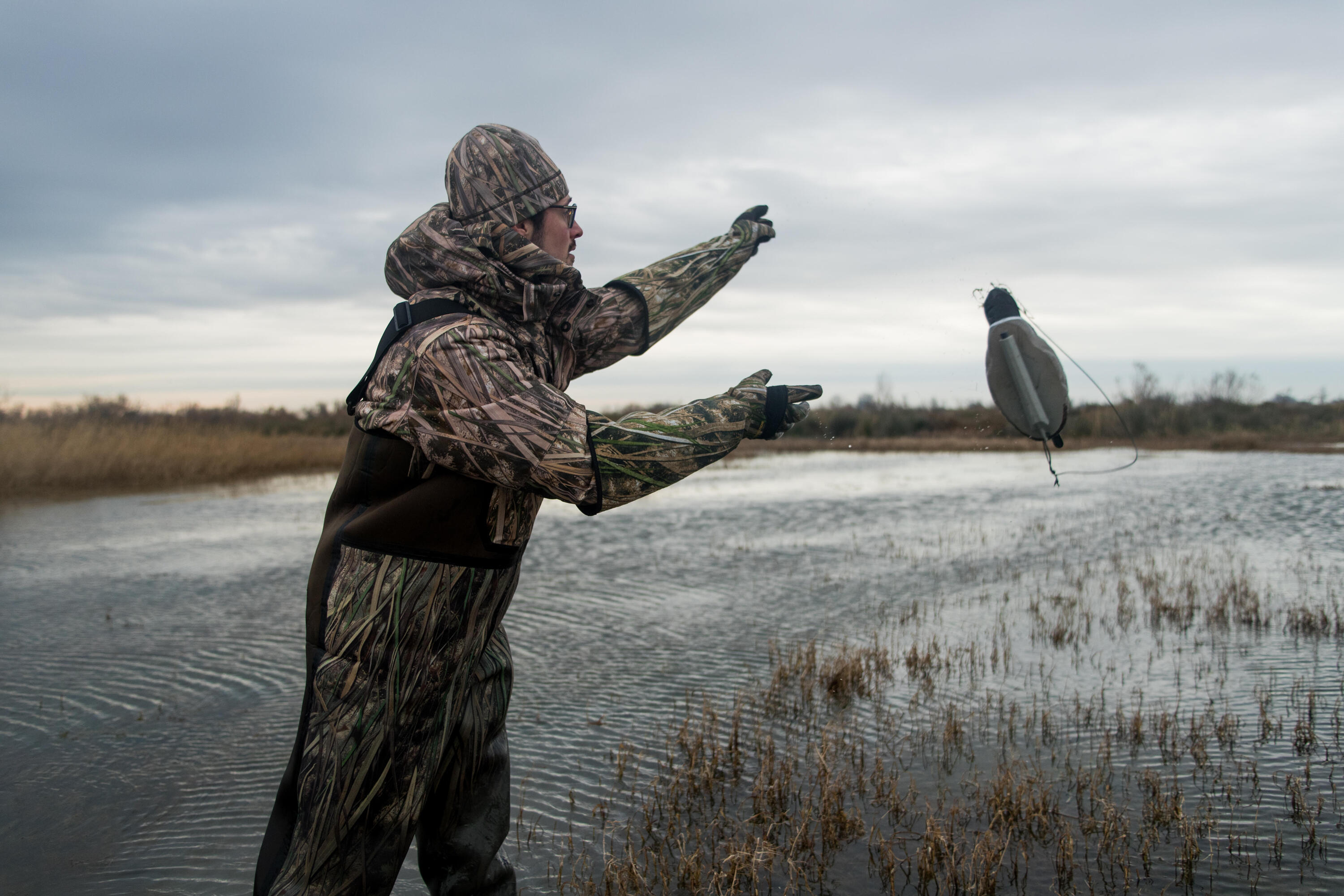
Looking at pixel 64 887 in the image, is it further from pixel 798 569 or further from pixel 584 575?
pixel 798 569

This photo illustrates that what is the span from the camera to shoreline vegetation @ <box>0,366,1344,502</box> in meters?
19.2

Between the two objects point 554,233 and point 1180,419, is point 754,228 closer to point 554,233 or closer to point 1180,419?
point 554,233

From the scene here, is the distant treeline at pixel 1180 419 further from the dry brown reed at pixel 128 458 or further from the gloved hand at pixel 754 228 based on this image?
the gloved hand at pixel 754 228

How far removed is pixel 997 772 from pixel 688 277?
3469 millimetres

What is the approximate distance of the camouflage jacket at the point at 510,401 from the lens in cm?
192

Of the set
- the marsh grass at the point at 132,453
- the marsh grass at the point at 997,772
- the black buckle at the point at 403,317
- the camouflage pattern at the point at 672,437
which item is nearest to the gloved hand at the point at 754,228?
the camouflage pattern at the point at 672,437

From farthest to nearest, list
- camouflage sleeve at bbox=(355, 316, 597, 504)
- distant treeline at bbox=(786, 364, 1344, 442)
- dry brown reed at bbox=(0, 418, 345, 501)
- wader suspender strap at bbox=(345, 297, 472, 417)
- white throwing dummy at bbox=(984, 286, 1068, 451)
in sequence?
1. distant treeline at bbox=(786, 364, 1344, 442)
2. dry brown reed at bbox=(0, 418, 345, 501)
3. white throwing dummy at bbox=(984, 286, 1068, 451)
4. wader suspender strap at bbox=(345, 297, 472, 417)
5. camouflage sleeve at bbox=(355, 316, 597, 504)

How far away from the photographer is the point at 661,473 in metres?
1.99

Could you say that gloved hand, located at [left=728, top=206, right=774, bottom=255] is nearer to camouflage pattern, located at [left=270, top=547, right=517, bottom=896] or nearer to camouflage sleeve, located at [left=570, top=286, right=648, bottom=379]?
camouflage sleeve, located at [left=570, top=286, right=648, bottom=379]

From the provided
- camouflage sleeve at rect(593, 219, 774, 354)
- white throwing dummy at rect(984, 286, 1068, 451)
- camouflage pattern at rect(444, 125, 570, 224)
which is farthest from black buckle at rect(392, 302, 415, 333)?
white throwing dummy at rect(984, 286, 1068, 451)

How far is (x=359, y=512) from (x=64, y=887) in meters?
3.03

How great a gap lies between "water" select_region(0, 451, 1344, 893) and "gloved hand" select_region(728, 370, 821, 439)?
268cm

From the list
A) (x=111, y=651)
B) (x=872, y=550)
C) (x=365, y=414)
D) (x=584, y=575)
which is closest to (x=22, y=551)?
(x=111, y=651)

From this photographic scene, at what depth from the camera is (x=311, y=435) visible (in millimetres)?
35531
